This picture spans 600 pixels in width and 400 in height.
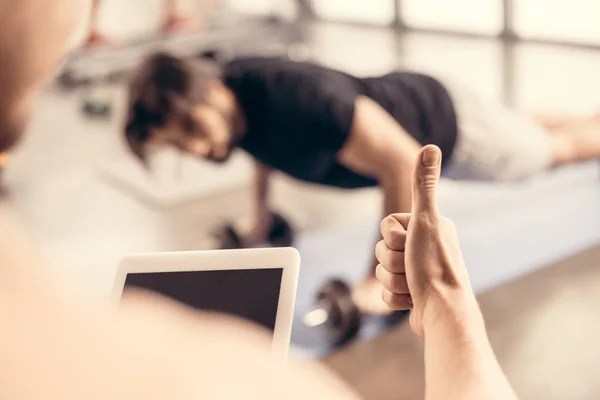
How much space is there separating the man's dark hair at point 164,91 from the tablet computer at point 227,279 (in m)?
0.53

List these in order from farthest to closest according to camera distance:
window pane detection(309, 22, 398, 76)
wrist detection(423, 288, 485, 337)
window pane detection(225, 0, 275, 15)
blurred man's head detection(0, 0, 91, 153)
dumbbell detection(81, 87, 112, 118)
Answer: dumbbell detection(81, 87, 112, 118) → window pane detection(225, 0, 275, 15) → window pane detection(309, 22, 398, 76) → wrist detection(423, 288, 485, 337) → blurred man's head detection(0, 0, 91, 153)

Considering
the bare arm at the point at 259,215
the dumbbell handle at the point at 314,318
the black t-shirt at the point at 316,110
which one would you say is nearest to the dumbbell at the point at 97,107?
the bare arm at the point at 259,215

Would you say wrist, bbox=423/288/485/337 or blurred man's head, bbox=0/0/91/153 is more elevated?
blurred man's head, bbox=0/0/91/153

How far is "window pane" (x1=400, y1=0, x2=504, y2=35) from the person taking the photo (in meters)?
0.88

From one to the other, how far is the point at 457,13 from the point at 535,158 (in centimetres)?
22

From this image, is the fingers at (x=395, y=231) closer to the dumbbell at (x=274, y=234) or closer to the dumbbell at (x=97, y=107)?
the dumbbell at (x=274, y=234)

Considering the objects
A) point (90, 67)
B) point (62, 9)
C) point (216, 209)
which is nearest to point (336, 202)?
point (216, 209)

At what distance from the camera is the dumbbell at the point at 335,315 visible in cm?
104

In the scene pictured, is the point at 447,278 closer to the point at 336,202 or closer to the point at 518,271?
the point at 518,271

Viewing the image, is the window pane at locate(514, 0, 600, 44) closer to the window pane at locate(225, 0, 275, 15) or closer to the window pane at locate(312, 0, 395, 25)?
the window pane at locate(312, 0, 395, 25)

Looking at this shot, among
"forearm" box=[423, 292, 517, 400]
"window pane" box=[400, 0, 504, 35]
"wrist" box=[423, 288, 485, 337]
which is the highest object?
"window pane" box=[400, 0, 504, 35]

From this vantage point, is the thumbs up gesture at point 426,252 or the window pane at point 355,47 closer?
the thumbs up gesture at point 426,252

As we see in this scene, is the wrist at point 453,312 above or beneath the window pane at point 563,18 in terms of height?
Result: beneath

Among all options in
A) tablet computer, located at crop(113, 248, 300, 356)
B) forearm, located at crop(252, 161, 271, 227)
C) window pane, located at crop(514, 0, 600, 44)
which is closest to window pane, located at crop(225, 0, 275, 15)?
forearm, located at crop(252, 161, 271, 227)
